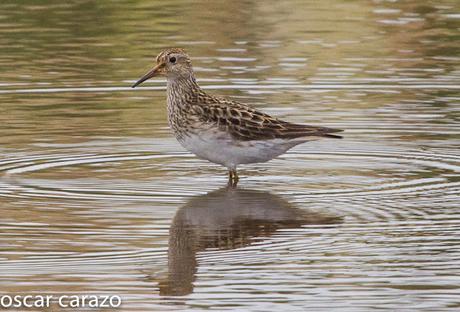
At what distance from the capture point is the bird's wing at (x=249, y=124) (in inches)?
558

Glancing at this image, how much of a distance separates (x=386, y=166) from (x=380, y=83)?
4786 mm

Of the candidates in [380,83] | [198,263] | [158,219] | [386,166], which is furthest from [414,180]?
[380,83]

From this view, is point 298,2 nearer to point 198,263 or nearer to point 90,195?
point 90,195

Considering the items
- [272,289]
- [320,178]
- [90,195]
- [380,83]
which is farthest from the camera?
[380,83]

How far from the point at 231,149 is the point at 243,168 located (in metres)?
1.21

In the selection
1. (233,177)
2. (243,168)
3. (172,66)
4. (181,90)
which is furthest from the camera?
(243,168)

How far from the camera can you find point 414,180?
14.0 meters

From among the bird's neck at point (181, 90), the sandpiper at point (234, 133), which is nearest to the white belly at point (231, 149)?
the sandpiper at point (234, 133)

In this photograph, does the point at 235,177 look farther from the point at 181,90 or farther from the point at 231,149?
the point at 181,90

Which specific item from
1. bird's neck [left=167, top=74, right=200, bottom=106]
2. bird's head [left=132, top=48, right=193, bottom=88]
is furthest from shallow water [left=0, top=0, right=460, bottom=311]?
bird's head [left=132, top=48, right=193, bottom=88]

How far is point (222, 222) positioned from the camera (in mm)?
12430

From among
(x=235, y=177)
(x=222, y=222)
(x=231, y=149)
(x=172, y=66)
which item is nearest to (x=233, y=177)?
(x=235, y=177)

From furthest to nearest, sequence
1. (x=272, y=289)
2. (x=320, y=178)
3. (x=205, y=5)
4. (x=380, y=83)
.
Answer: (x=205, y=5), (x=380, y=83), (x=320, y=178), (x=272, y=289)

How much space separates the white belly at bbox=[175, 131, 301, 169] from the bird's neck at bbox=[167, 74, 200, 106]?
717 mm
